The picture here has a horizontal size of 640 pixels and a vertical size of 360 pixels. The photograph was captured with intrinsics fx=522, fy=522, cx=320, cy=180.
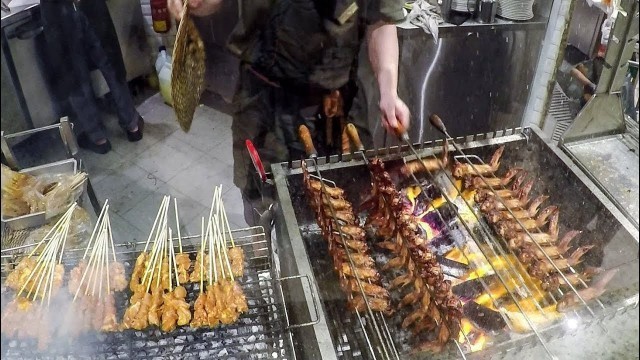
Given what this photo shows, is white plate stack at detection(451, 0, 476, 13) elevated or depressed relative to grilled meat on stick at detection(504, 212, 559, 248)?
elevated

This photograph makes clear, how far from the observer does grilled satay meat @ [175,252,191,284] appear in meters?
2.79

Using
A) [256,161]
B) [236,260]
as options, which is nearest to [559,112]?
[256,161]

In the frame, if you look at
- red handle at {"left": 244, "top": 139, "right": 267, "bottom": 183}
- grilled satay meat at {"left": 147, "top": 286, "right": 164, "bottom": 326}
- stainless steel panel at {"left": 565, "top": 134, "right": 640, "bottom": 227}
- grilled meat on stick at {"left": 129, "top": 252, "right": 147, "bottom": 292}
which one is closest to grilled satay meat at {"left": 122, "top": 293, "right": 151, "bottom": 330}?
grilled satay meat at {"left": 147, "top": 286, "right": 164, "bottom": 326}

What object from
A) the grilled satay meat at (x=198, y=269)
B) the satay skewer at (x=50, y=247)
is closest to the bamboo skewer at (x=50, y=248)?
the satay skewer at (x=50, y=247)

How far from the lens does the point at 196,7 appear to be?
2.61m

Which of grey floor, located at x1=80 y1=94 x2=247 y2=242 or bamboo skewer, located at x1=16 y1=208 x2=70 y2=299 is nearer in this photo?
bamboo skewer, located at x1=16 y1=208 x2=70 y2=299

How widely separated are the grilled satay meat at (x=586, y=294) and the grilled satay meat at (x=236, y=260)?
1.61 m

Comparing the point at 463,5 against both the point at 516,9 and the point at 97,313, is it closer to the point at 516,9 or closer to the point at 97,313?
the point at 516,9

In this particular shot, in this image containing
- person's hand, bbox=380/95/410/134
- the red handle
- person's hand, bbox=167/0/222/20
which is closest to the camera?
person's hand, bbox=167/0/222/20

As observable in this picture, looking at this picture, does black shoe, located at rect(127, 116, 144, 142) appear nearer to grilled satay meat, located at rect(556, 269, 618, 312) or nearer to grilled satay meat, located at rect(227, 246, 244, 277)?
grilled satay meat, located at rect(227, 246, 244, 277)

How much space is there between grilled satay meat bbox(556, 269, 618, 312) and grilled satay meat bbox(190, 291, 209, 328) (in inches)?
67.8

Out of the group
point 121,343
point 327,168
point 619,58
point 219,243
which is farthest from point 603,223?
point 121,343

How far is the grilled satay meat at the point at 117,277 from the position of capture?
8.88ft

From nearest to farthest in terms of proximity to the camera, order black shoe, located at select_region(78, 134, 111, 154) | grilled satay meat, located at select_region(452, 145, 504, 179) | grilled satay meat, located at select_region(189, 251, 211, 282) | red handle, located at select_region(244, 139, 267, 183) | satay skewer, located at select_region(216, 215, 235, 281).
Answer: satay skewer, located at select_region(216, 215, 235, 281) < grilled satay meat, located at select_region(189, 251, 211, 282) < black shoe, located at select_region(78, 134, 111, 154) < red handle, located at select_region(244, 139, 267, 183) < grilled satay meat, located at select_region(452, 145, 504, 179)
